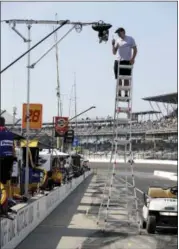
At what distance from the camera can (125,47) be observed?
11.9 metres

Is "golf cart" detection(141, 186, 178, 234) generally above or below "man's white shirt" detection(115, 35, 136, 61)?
below

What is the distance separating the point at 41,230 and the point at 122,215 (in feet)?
15.0

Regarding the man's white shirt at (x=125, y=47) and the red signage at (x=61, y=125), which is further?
the red signage at (x=61, y=125)

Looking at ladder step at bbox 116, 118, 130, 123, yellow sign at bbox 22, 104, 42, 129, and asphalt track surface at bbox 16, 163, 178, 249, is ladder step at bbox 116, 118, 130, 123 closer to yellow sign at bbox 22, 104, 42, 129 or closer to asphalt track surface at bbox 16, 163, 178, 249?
asphalt track surface at bbox 16, 163, 178, 249

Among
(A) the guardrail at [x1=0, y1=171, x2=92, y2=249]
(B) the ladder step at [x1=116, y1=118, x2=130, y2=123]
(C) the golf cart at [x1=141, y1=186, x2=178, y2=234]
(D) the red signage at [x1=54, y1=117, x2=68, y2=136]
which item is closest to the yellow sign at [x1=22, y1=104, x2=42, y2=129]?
(A) the guardrail at [x1=0, y1=171, x2=92, y2=249]

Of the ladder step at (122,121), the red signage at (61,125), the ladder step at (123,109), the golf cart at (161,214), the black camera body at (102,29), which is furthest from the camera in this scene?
the red signage at (61,125)

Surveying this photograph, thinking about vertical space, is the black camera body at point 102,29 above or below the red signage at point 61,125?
above

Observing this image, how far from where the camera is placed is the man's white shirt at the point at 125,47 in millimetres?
11820

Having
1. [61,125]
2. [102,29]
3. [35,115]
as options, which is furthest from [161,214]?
[61,125]

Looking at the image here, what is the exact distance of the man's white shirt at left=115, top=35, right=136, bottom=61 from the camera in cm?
1182

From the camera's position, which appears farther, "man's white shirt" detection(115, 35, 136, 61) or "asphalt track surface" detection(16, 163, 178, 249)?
"man's white shirt" detection(115, 35, 136, 61)

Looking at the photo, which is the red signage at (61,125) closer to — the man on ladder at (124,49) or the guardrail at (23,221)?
the guardrail at (23,221)

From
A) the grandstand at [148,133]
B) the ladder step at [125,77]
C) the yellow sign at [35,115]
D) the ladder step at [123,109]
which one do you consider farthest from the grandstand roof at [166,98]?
the ladder step at [125,77]

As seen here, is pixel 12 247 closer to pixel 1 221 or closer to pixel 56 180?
pixel 1 221
